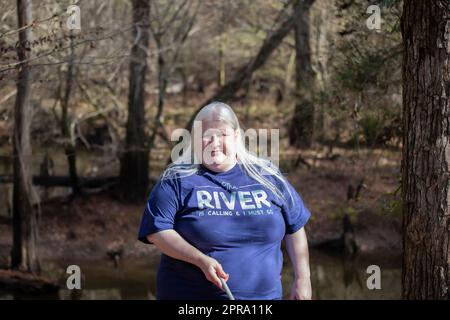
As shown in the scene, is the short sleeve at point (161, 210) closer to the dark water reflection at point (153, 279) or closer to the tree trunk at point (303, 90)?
the dark water reflection at point (153, 279)

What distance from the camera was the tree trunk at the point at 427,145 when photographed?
4.04m

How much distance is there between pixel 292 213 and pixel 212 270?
464 mm

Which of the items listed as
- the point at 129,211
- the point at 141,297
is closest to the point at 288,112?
the point at 129,211

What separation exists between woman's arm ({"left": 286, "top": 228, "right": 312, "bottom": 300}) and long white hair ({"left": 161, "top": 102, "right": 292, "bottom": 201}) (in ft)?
0.63

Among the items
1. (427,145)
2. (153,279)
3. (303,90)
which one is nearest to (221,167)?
(427,145)

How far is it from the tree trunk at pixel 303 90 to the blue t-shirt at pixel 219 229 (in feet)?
33.3

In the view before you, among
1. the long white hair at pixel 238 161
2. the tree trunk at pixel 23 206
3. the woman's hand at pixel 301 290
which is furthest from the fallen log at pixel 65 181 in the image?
the woman's hand at pixel 301 290

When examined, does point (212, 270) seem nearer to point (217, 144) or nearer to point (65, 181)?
point (217, 144)

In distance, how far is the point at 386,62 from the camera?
10289mm

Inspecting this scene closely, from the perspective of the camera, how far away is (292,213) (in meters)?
3.49

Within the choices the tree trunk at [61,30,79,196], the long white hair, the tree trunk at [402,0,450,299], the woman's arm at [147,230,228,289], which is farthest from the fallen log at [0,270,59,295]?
the woman's arm at [147,230,228,289]

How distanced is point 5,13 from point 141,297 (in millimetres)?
4546

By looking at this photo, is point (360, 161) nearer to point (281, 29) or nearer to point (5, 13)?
point (281, 29)
